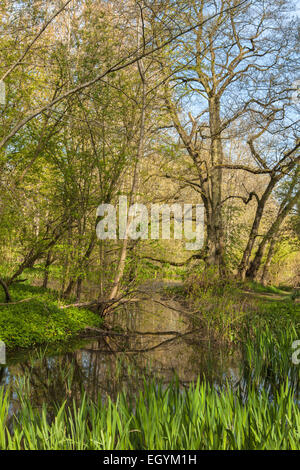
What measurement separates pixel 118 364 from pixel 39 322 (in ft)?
7.09

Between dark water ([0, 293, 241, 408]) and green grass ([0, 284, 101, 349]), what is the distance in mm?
305

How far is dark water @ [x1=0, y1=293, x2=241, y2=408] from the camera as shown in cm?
501

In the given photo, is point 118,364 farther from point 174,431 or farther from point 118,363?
point 174,431

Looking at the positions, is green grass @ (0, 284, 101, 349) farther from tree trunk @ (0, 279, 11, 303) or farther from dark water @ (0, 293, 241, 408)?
dark water @ (0, 293, 241, 408)

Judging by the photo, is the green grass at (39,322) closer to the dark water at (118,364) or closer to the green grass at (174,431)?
the dark water at (118,364)

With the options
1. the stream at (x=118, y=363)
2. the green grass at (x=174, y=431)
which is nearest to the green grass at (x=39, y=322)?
the stream at (x=118, y=363)

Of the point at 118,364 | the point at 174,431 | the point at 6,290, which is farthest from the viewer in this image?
the point at 6,290

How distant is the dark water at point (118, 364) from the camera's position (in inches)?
197

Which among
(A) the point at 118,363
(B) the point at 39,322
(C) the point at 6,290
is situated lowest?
(A) the point at 118,363

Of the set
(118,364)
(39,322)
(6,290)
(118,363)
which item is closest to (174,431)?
(118,364)

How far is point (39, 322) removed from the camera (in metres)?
7.45

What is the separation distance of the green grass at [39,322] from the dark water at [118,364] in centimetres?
30
